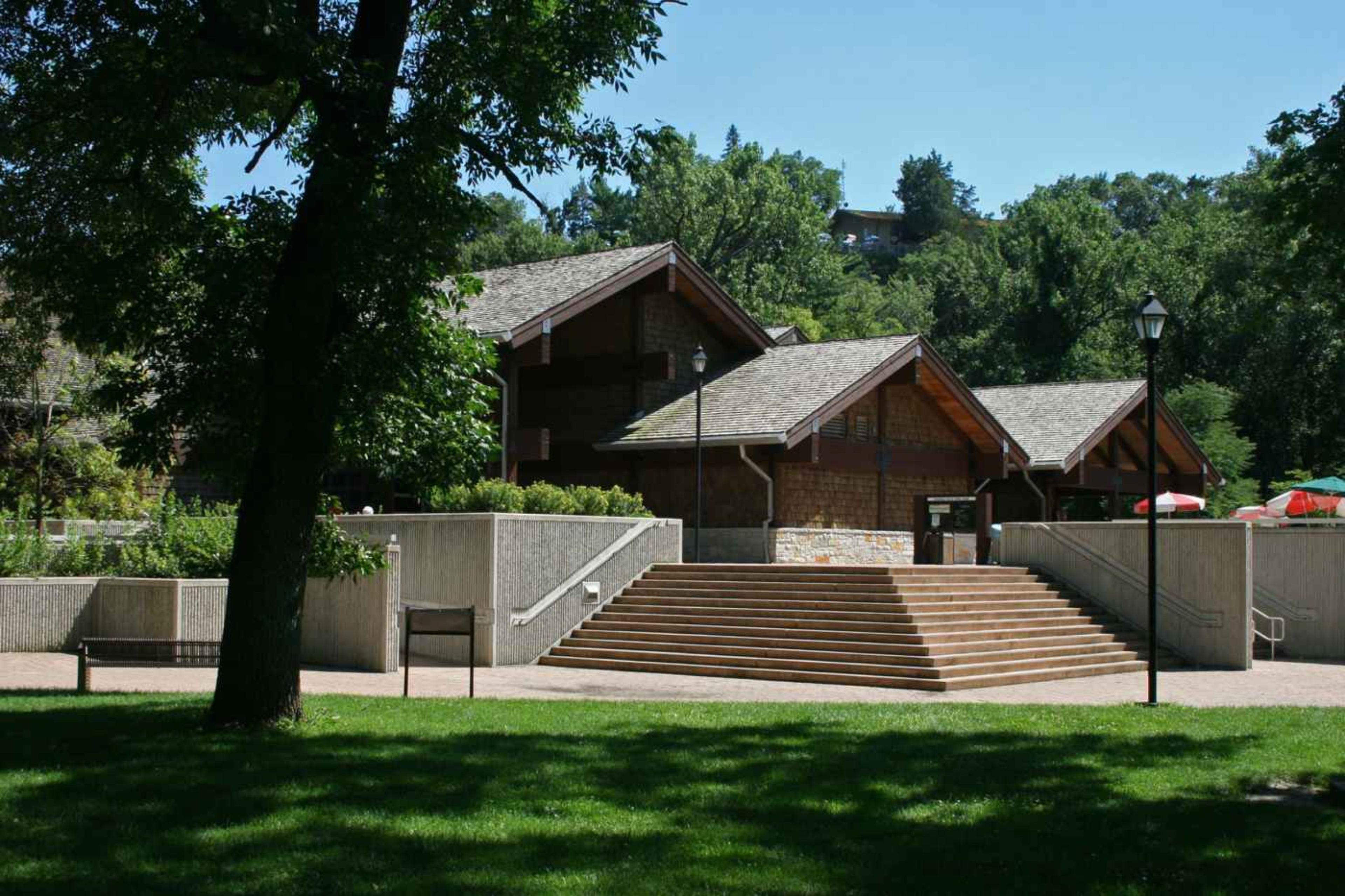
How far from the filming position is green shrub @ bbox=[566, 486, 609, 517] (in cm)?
2466

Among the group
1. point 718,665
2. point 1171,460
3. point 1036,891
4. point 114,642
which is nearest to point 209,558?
point 114,642

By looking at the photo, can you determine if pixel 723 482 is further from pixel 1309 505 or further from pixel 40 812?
pixel 40 812

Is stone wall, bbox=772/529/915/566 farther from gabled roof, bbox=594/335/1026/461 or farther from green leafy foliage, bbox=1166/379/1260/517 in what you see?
green leafy foliage, bbox=1166/379/1260/517

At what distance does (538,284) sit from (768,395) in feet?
18.3

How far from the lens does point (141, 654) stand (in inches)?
643

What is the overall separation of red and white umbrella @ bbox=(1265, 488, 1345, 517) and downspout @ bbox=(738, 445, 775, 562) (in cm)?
1130

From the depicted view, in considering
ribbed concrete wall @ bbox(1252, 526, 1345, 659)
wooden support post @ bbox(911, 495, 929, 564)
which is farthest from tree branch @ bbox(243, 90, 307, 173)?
wooden support post @ bbox(911, 495, 929, 564)

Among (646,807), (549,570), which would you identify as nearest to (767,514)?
(549,570)

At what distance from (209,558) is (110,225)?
9414 millimetres

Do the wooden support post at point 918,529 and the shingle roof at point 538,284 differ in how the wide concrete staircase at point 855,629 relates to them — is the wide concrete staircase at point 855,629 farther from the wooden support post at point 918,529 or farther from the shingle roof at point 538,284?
the wooden support post at point 918,529

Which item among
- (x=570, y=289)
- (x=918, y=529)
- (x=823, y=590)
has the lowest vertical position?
(x=823, y=590)

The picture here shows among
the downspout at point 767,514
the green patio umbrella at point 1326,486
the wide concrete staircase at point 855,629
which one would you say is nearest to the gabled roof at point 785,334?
the downspout at point 767,514

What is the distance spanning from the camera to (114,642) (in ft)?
49.7

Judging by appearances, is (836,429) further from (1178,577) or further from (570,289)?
(1178,577)
